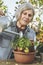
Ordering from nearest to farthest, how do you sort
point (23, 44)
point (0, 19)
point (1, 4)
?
point (23, 44) < point (0, 19) < point (1, 4)

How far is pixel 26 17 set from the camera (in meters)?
1.74

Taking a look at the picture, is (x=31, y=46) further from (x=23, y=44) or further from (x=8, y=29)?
(x=8, y=29)

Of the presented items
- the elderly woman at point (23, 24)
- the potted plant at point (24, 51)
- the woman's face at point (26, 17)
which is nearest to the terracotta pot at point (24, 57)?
the potted plant at point (24, 51)

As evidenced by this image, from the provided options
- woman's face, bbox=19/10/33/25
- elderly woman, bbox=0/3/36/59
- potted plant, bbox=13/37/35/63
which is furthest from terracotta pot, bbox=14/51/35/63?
woman's face, bbox=19/10/33/25

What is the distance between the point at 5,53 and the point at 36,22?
49 cm

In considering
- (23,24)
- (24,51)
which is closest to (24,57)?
(24,51)

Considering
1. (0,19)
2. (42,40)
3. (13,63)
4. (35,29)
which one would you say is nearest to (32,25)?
(35,29)

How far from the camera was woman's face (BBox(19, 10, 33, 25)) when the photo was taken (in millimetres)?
1733

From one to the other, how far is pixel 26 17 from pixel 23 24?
0.08 m

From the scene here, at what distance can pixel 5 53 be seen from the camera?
5.98 ft

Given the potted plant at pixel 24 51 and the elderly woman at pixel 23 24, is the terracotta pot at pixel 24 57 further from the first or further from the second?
the elderly woman at pixel 23 24

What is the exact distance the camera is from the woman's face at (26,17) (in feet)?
5.69

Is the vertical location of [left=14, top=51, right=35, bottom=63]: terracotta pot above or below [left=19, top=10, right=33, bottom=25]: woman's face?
below

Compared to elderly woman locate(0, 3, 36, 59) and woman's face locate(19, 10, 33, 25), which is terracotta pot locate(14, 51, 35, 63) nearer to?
elderly woman locate(0, 3, 36, 59)
